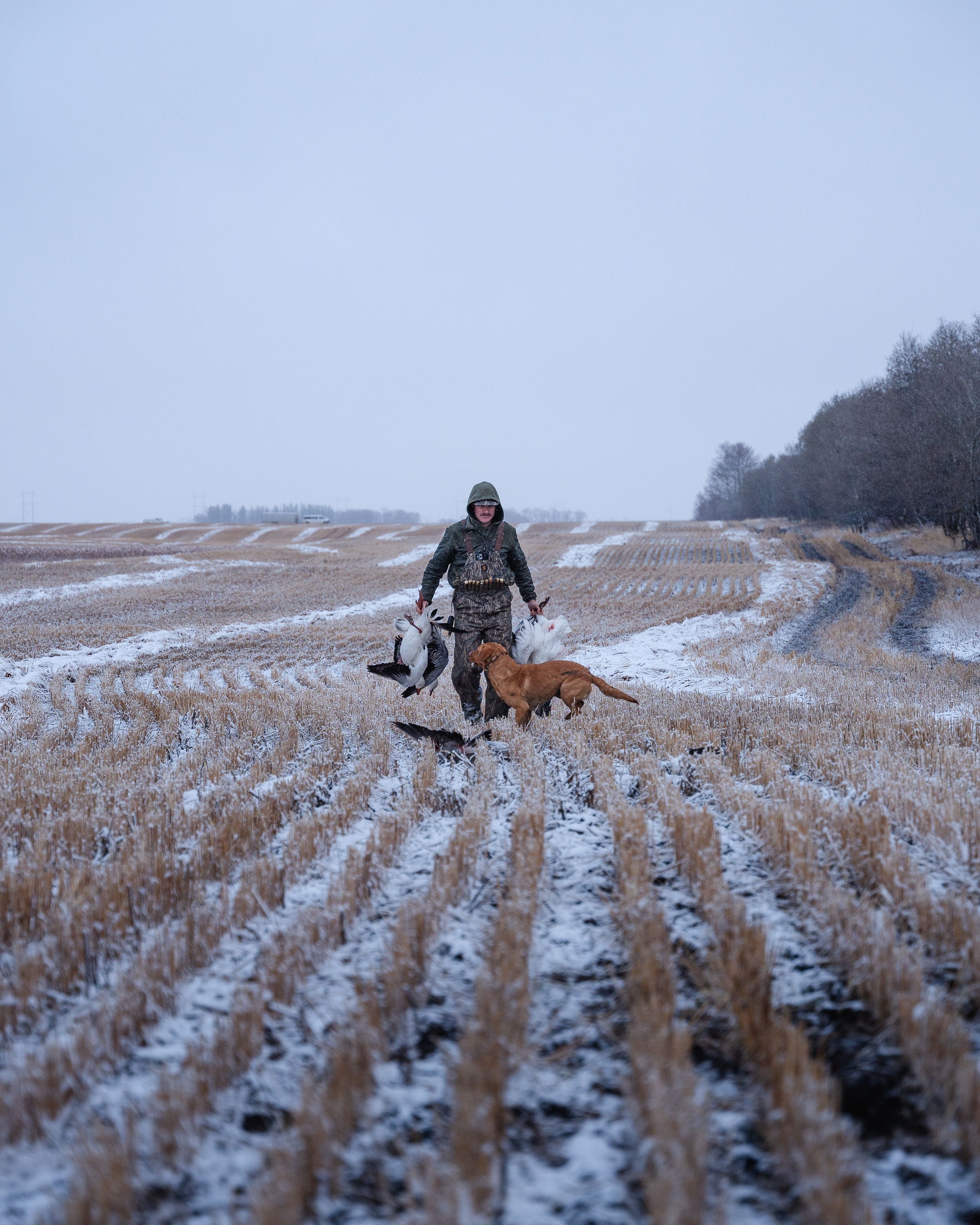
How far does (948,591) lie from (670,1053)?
2188 cm

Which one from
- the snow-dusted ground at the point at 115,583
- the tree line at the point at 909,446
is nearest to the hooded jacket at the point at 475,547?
the snow-dusted ground at the point at 115,583

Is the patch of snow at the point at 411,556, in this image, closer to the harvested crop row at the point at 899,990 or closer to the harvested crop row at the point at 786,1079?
the harvested crop row at the point at 899,990

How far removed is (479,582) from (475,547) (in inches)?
11.8

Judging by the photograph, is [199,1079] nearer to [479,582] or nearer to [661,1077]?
[661,1077]

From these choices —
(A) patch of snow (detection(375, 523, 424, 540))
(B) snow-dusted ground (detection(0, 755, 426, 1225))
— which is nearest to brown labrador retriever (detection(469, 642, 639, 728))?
(B) snow-dusted ground (detection(0, 755, 426, 1225))

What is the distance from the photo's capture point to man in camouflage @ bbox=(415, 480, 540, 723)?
6.20m

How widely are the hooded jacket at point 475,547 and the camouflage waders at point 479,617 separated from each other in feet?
0.16

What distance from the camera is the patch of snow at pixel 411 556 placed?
34250mm

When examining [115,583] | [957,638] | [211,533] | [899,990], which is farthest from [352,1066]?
[211,533]

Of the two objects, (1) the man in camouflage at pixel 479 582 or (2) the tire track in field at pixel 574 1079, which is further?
(1) the man in camouflage at pixel 479 582

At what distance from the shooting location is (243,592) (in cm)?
2270

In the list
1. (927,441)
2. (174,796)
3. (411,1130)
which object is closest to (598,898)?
(411,1130)

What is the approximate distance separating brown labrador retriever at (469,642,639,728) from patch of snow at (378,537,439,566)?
25.8 m

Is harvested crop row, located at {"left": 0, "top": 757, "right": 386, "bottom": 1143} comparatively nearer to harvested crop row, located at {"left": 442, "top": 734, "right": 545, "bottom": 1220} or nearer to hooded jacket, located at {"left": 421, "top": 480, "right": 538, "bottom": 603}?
harvested crop row, located at {"left": 442, "top": 734, "right": 545, "bottom": 1220}
